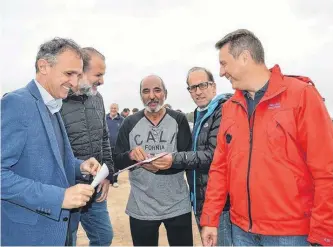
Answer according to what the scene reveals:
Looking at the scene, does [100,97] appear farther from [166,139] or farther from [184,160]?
[184,160]

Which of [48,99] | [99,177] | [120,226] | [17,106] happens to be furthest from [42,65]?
[120,226]

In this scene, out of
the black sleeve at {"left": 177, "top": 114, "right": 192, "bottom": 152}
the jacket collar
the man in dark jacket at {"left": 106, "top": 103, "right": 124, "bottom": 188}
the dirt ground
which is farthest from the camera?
the man in dark jacket at {"left": 106, "top": 103, "right": 124, "bottom": 188}

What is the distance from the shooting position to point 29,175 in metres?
2.38

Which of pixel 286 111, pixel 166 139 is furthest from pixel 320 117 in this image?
pixel 166 139

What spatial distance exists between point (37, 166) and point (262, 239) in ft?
6.07

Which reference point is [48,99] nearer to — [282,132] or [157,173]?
[157,173]

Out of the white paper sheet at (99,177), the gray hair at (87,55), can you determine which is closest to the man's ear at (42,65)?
the white paper sheet at (99,177)

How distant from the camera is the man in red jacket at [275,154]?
7.95 ft

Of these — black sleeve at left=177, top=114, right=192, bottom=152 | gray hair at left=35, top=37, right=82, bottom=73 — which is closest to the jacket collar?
black sleeve at left=177, top=114, right=192, bottom=152

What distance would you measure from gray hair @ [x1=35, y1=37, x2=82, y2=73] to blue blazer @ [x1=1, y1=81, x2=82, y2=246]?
275 mm

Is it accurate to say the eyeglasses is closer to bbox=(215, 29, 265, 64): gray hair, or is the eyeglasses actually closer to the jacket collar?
bbox=(215, 29, 265, 64): gray hair

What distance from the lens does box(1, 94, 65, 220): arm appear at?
223 cm

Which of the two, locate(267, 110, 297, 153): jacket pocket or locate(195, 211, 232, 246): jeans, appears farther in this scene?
locate(195, 211, 232, 246): jeans

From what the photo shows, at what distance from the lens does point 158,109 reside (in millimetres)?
4004
